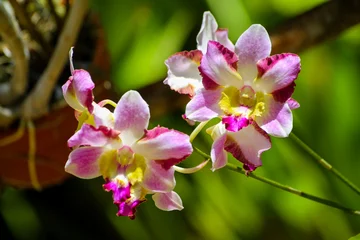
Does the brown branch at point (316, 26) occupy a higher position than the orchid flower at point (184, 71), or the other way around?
the orchid flower at point (184, 71)

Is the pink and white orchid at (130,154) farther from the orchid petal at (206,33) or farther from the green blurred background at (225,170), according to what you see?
the green blurred background at (225,170)

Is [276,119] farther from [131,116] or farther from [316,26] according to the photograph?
[316,26]

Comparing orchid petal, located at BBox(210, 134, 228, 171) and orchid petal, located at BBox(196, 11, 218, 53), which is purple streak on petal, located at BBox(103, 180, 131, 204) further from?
orchid petal, located at BBox(196, 11, 218, 53)

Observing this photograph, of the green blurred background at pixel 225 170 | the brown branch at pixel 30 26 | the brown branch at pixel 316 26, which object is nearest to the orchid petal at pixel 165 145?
the brown branch at pixel 316 26

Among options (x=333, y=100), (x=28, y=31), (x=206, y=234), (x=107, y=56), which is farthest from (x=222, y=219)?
(x=28, y=31)

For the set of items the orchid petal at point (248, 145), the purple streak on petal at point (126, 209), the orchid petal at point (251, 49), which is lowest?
the purple streak on petal at point (126, 209)

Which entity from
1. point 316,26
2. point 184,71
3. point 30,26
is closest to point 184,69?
point 184,71

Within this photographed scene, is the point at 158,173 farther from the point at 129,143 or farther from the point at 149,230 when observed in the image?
the point at 149,230
